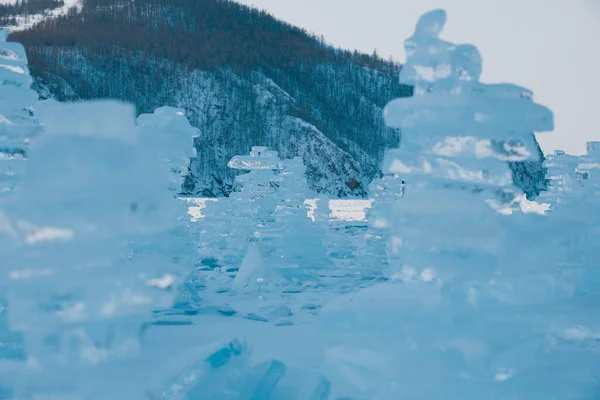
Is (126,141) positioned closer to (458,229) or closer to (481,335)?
(458,229)

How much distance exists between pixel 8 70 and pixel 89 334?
5481mm

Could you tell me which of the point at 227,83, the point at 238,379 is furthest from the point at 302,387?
the point at 227,83

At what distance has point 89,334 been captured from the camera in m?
4.45

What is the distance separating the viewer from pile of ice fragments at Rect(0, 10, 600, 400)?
431 cm

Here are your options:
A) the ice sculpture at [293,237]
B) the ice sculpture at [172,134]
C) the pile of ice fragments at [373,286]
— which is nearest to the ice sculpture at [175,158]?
the ice sculpture at [172,134]

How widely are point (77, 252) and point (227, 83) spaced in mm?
77431

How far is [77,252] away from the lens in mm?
4359

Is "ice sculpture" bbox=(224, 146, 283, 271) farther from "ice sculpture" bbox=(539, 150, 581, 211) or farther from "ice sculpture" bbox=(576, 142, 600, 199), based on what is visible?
"ice sculpture" bbox=(576, 142, 600, 199)

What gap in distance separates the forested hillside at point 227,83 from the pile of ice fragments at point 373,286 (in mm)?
59368

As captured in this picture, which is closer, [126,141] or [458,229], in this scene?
[126,141]

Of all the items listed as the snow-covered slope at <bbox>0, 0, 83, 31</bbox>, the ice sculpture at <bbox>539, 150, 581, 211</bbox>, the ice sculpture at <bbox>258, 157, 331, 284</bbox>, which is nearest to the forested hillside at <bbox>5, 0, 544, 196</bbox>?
the snow-covered slope at <bbox>0, 0, 83, 31</bbox>

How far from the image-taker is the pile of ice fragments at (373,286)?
→ 14.1 feet

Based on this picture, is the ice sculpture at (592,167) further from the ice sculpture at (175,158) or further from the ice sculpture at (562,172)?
the ice sculpture at (175,158)

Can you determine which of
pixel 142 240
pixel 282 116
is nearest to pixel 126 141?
pixel 142 240
